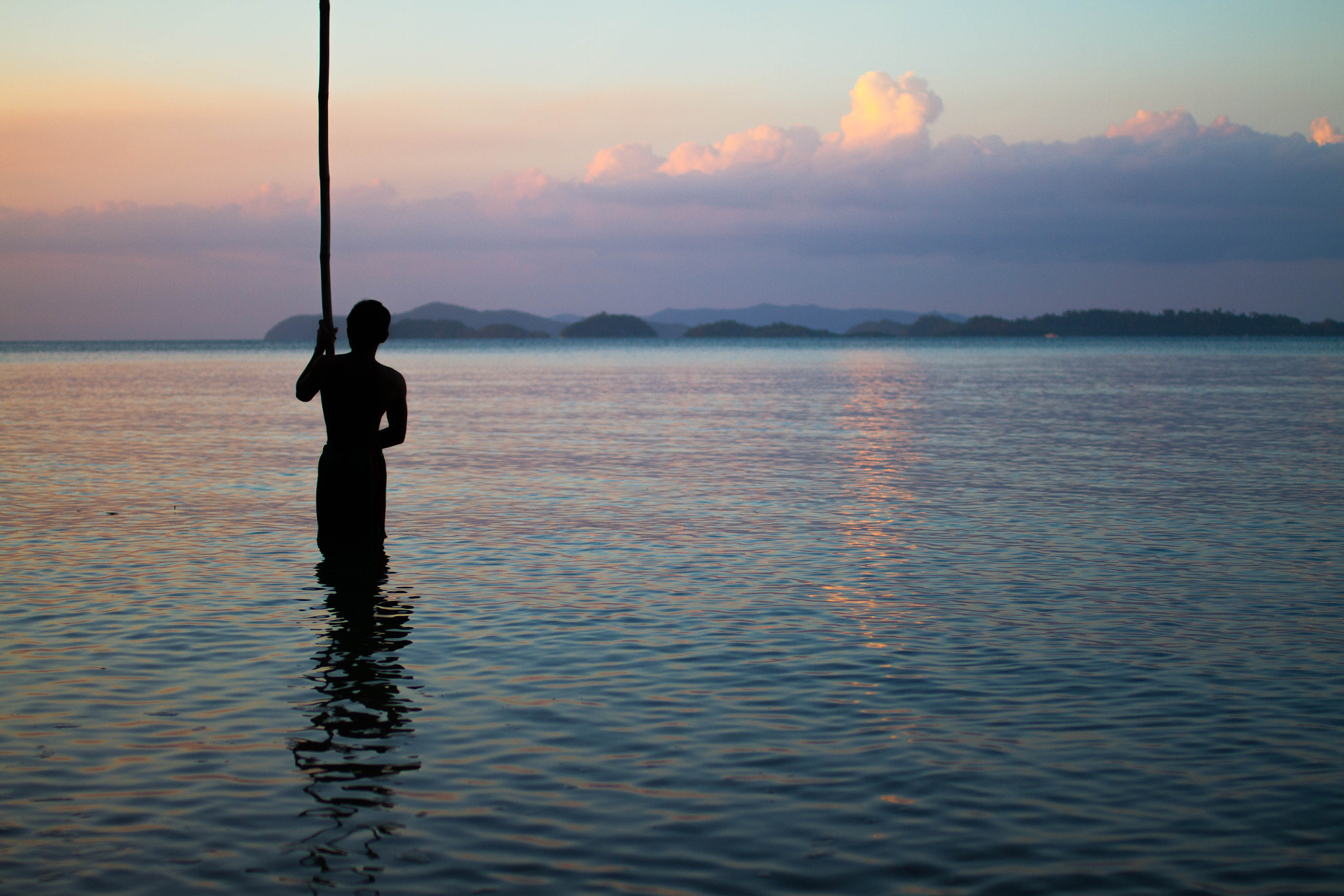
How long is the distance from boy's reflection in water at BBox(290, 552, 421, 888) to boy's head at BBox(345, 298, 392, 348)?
2761mm

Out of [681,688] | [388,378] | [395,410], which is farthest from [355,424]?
[681,688]

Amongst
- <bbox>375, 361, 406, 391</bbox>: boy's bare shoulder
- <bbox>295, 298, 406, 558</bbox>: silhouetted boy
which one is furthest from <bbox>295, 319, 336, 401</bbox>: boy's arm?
<bbox>375, 361, 406, 391</bbox>: boy's bare shoulder

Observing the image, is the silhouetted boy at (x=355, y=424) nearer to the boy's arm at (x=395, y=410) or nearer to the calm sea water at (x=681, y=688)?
the boy's arm at (x=395, y=410)

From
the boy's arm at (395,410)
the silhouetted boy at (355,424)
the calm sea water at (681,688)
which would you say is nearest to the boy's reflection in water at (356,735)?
the calm sea water at (681,688)

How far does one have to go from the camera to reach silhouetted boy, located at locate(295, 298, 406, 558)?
12703mm

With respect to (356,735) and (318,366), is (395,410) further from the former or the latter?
(356,735)

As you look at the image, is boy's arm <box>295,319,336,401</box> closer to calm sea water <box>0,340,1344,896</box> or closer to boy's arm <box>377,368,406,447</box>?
boy's arm <box>377,368,406,447</box>

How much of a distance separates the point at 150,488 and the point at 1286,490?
2122 centimetres

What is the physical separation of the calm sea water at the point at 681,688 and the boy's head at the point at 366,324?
2769 mm

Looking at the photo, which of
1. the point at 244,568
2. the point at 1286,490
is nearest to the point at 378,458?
the point at 244,568

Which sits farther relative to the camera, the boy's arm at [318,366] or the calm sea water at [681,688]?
the boy's arm at [318,366]

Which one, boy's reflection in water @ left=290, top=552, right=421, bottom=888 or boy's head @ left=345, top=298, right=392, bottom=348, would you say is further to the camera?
boy's head @ left=345, top=298, right=392, bottom=348

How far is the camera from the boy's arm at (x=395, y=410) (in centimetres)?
1284

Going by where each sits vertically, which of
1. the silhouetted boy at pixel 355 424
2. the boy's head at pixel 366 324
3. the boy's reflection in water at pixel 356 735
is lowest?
the boy's reflection in water at pixel 356 735
